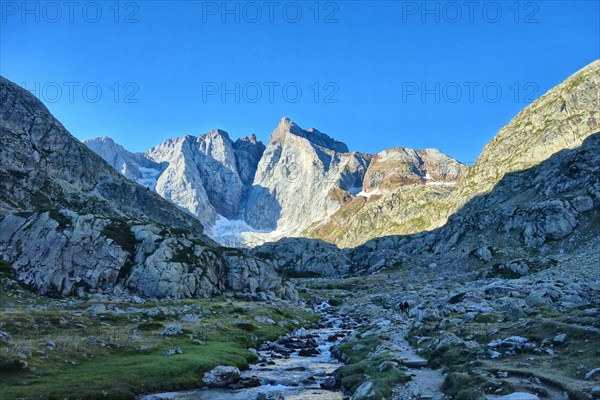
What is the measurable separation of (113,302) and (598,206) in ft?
459

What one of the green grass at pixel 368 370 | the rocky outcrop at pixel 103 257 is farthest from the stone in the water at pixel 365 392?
the rocky outcrop at pixel 103 257

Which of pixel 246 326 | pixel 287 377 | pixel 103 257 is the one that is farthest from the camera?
pixel 103 257

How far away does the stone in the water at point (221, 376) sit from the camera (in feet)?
105

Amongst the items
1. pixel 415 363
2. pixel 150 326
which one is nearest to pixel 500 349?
pixel 415 363

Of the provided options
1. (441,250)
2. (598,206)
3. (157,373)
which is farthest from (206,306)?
(441,250)

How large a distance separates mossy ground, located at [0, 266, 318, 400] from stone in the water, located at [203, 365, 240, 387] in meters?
0.71

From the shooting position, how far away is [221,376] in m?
32.7

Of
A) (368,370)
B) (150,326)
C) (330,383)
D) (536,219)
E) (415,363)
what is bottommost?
(330,383)

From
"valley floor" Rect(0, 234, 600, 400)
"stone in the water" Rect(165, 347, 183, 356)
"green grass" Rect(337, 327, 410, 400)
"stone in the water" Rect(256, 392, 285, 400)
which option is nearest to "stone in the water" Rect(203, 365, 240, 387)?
"valley floor" Rect(0, 234, 600, 400)

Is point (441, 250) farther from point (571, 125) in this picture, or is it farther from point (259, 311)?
point (259, 311)

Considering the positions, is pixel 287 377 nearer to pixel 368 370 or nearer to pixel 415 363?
pixel 368 370

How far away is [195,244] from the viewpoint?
9819 cm

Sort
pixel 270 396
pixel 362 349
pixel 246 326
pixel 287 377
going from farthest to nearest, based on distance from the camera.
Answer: pixel 246 326, pixel 362 349, pixel 287 377, pixel 270 396

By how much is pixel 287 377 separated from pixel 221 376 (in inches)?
222
